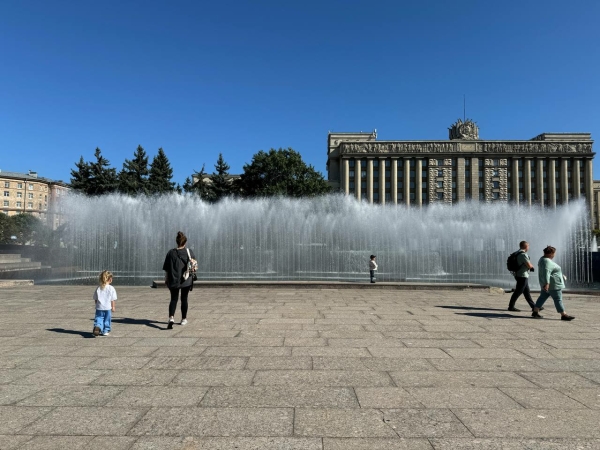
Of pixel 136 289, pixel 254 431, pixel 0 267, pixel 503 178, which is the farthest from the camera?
pixel 503 178

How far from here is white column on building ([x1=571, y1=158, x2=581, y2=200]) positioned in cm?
9919

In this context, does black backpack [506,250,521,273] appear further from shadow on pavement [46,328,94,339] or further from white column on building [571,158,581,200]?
white column on building [571,158,581,200]

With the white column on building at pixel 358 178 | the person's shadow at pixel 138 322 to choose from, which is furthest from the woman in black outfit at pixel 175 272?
the white column on building at pixel 358 178

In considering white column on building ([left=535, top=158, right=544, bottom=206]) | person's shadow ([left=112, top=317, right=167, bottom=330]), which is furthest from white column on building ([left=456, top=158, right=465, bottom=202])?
person's shadow ([left=112, top=317, right=167, bottom=330])

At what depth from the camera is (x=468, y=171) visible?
3932 inches

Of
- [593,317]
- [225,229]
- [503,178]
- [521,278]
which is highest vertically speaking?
[503,178]

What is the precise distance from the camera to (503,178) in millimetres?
99375

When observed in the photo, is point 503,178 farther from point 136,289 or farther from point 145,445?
point 145,445

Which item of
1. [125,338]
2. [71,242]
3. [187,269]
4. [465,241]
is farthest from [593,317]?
[71,242]

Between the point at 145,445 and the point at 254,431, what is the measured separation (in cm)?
84

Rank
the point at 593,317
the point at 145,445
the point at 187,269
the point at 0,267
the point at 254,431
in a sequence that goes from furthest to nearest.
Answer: the point at 0,267
the point at 593,317
the point at 187,269
the point at 254,431
the point at 145,445

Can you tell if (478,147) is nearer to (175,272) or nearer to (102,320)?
(175,272)

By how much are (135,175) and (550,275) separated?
48990mm

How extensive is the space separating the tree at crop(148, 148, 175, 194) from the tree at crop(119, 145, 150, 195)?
994 mm
